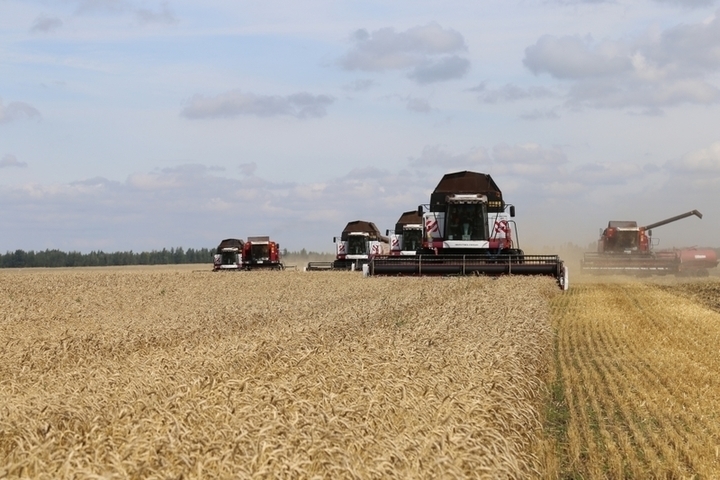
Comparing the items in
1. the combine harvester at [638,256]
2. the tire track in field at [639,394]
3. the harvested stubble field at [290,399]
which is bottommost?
the tire track in field at [639,394]

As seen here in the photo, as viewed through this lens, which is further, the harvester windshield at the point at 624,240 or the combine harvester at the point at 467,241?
the harvester windshield at the point at 624,240

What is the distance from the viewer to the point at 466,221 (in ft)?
102

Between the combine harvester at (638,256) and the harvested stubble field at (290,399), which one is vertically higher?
the combine harvester at (638,256)

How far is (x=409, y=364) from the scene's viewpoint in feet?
28.6

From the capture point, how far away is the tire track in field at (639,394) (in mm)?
8417

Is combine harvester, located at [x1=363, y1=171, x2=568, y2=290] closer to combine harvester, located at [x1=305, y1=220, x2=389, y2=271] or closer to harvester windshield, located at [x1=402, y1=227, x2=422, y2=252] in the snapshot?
harvester windshield, located at [x1=402, y1=227, x2=422, y2=252]

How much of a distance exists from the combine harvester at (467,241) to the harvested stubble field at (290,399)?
41.2 ft

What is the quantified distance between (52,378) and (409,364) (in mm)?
4323

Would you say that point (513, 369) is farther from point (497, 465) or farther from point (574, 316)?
point (574, 316)

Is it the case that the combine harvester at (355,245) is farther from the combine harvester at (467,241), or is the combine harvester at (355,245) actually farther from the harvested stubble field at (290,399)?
the harvested stubble field at (290,399)

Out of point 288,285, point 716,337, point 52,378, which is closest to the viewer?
point 52,378

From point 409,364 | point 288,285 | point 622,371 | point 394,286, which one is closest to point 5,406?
point 409,364

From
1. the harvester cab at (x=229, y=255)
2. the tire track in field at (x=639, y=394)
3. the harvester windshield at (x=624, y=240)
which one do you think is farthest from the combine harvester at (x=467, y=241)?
the harvester cab at (x=229, y=255)

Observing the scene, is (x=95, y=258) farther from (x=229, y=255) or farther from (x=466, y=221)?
(x=466, y=221)
